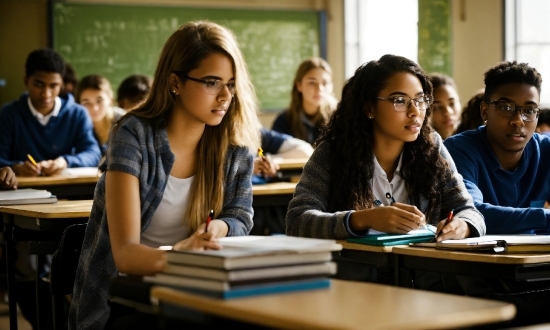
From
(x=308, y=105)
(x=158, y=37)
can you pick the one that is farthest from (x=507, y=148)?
(x=158, y=37)

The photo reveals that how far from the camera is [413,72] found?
276 centimetres

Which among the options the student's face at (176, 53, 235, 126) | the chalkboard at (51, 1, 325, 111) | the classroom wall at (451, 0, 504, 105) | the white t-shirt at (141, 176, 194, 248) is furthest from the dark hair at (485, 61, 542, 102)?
the chalkboard at (51, 1, 325, 111)

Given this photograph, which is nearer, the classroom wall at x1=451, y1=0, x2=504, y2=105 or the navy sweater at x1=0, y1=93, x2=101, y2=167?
the navy sweater at x1=0, y1=93, x2=101, y2=167

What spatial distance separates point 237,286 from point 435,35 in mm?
6572

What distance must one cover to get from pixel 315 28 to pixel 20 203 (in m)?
5.71

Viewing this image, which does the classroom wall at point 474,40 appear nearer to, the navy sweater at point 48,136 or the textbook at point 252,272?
the navy sweater at point 48,136

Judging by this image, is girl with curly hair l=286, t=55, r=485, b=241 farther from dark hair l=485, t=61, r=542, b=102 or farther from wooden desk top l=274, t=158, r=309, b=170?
wooden desk top l=274, t=158, r=309, b=170

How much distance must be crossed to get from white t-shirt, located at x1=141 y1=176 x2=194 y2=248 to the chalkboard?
5595mm

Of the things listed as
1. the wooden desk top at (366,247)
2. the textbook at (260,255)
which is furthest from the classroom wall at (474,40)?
the textbook at (260,255)

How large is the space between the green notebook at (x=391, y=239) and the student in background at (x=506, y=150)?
1.71ft

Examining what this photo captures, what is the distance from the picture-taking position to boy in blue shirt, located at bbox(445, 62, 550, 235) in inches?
118

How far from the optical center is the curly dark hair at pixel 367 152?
269 cm

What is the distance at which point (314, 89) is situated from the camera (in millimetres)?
6344

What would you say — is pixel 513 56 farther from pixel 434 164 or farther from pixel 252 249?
pixel 252 249
